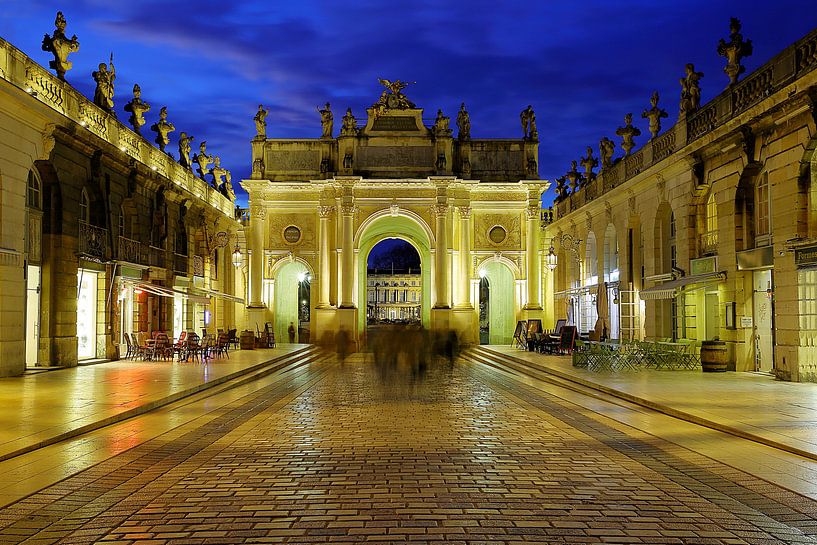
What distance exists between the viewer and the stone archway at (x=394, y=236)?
40.2 meters

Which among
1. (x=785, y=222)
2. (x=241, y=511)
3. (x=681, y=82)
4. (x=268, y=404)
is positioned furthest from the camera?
(x=681, y=82)

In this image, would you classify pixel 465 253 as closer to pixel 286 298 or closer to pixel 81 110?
pixel 286 298

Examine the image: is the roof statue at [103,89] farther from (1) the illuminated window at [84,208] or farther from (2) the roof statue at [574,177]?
(2) the roof statue at [574,177]

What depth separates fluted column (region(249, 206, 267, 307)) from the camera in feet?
132

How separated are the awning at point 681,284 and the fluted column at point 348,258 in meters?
18.5

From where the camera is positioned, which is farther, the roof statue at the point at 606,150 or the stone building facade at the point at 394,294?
the stone building facade at the point at 394,294

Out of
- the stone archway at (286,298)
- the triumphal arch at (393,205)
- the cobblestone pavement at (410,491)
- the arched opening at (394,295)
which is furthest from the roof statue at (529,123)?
the arched opening at (394,295)

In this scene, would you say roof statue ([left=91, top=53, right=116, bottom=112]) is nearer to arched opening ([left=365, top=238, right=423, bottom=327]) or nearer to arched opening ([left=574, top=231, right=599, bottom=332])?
arched opening ([left=574, top=231, right=599, bottom=332])

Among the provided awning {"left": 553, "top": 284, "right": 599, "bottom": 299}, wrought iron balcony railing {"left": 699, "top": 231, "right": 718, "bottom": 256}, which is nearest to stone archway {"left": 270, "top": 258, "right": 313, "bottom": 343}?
awning {"left": 553, "top": 284, "right": 599, "bottom": 299}

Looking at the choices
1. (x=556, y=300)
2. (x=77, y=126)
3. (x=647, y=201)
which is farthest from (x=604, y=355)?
(x=556, y=300)

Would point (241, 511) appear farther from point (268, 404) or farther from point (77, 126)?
point (77, 126)

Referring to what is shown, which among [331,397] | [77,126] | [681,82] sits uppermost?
[681,82]

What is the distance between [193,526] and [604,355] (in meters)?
17.0

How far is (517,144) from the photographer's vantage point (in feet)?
137
